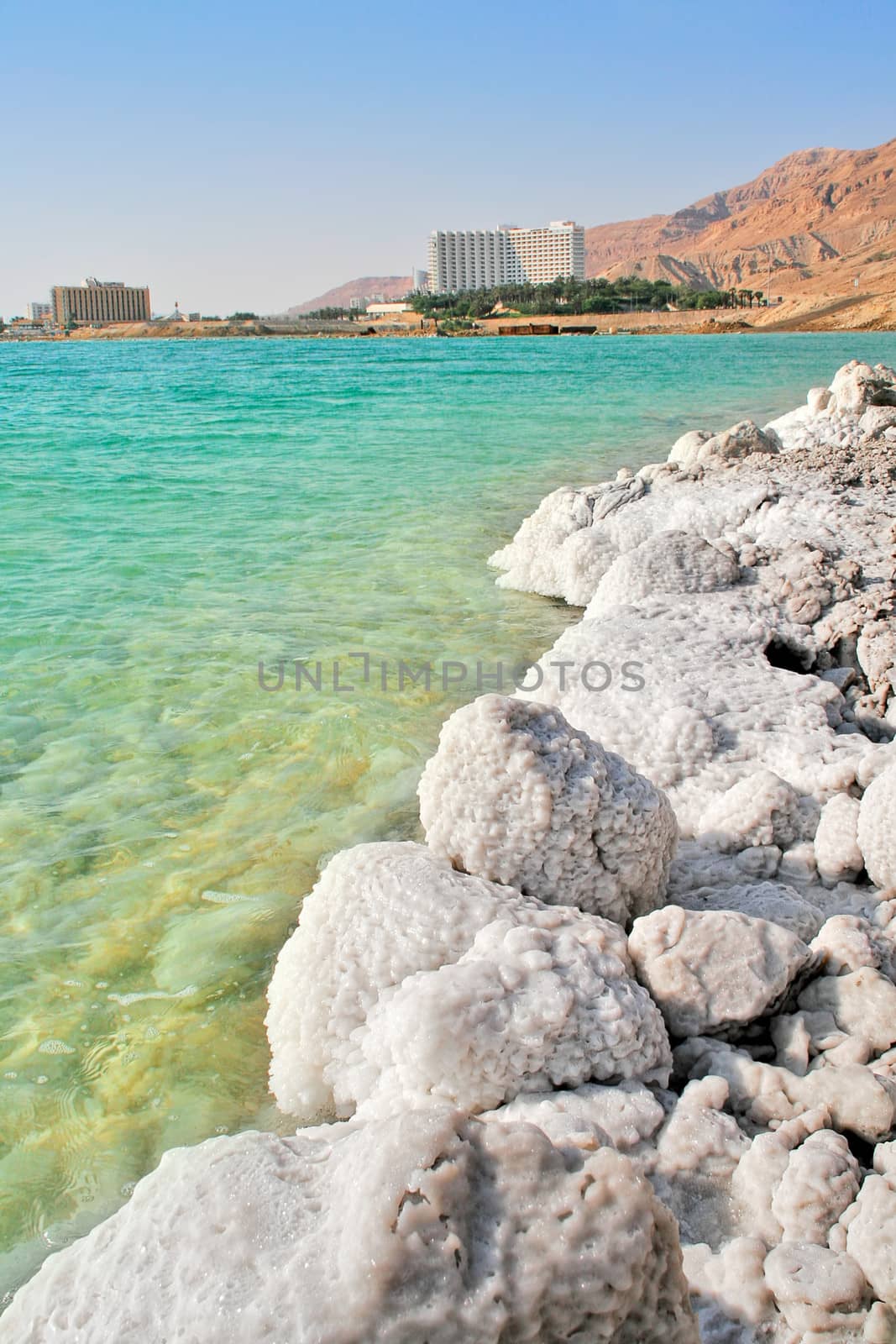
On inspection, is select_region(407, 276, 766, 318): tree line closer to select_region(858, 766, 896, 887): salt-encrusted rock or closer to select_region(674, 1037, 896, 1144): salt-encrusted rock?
select_region(858, 766, 896, 887): salt-encrusted rock

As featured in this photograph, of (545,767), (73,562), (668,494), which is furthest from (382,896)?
(73,562)

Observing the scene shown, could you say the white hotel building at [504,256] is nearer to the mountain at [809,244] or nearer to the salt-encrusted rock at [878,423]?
the mountain at [809,244]

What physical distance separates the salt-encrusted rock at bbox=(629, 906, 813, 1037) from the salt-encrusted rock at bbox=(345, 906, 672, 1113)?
10cm

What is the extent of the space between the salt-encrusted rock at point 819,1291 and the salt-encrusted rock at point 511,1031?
455 mm

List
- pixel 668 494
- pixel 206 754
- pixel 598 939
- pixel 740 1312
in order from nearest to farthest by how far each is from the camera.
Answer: pixel 740 1312, pixel 598 939, pixel 206 754, pixel 668 494

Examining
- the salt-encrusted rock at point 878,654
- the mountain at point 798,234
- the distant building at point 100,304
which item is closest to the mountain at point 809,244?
the mountain at point 798,234

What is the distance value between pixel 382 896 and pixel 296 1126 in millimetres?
520

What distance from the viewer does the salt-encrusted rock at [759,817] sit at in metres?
2.79

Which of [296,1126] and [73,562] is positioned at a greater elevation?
[73,562]

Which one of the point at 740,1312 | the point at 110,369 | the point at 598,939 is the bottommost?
the point at 740,1312

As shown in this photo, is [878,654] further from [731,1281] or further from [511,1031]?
[731,1281]

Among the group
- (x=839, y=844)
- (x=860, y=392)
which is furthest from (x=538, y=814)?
(x=860, y=392)

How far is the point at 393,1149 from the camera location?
128 cm

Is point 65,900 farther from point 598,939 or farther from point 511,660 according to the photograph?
point 511,660
